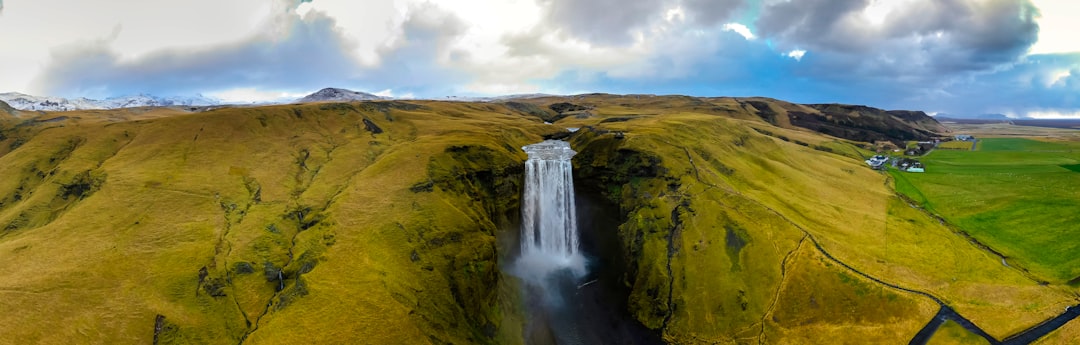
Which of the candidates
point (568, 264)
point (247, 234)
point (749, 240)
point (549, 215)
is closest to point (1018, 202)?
point (749, 240)

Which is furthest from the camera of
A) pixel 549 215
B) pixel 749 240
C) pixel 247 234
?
pixel 549 215

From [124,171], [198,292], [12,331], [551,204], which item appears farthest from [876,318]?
[124,171]

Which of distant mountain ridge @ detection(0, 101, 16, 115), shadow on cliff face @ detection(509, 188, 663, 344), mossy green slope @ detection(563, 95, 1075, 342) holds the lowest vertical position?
shadow on cliff face @ detection(509, 188, 663, 344)

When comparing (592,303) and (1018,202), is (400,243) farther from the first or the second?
(1018,202)

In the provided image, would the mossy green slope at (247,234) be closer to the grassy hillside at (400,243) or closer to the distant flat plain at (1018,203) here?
the grassy hillside at (400,243)

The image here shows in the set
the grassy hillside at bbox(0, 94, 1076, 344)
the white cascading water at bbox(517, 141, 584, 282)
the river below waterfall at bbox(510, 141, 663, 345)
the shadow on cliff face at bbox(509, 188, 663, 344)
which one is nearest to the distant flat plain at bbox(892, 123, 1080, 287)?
the grassy hillside at bbox(0, 94, 1076, 344)

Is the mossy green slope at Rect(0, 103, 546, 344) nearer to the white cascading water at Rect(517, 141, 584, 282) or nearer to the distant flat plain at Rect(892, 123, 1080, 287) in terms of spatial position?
the white cascading water at Rect(517, 141, 584, 282)

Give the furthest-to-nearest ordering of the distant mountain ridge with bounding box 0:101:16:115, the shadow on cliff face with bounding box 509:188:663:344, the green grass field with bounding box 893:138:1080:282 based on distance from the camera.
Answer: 1. the distant mountain ridge with bounding box 0:101:16:115
2. the green grass field with bounding box 893:138:1080:282
3. the shadow on cliff face with bounding box 509:188:663:344
